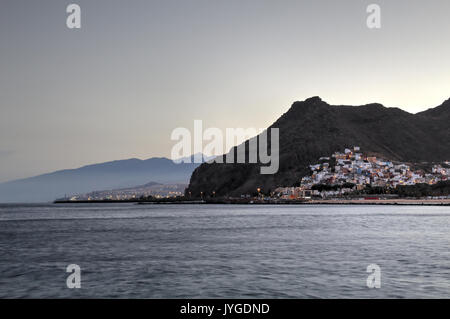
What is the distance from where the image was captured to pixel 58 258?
3562 cm

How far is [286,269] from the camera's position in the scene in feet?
91.4

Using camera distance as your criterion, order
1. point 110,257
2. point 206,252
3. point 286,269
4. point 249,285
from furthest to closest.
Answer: point 206,252 < point 110,257 < point 286,269 < point 249,285

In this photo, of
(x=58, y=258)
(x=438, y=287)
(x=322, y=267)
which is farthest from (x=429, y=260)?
(x=58, y=258)
